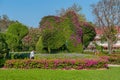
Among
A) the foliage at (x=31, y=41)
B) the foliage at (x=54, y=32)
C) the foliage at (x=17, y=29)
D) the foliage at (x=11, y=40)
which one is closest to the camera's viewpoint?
the foliage at (x=11, y=40)

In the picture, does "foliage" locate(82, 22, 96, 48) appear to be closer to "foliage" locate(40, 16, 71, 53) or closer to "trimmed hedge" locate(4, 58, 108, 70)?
"foliage" locate(40, 16, 71, 53)

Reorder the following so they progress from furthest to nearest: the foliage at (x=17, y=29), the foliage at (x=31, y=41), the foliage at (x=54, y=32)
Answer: the foliage at (x=31, y=41) → the foliage at (x=17, y=29) → the foliage at (x=54, y=32)

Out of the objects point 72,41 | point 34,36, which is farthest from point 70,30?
point 34,36

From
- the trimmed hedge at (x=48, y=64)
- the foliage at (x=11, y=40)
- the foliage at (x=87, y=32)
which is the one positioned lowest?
the trimmed hedge at (x=48, y=64)

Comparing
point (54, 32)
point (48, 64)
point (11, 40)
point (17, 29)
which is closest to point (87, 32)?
point (54, 32)

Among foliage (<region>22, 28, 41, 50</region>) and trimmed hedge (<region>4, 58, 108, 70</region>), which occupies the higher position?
foliage (<region>22, 28, 41, 50</region>)

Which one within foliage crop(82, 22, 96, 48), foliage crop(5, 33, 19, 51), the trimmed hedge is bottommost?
the trimmed hedge

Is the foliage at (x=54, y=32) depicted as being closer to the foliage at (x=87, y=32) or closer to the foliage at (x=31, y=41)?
the foliage at (x=87, y=32)

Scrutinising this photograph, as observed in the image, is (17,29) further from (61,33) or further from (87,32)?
(87,32)

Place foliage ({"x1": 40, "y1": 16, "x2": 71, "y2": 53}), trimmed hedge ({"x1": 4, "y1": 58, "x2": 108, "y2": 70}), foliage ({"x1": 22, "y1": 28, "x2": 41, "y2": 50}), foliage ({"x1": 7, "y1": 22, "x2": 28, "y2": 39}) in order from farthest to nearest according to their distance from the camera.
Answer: foliage ({"x1": 22, "y1": 28, "x2": 41, "y2": 50}) < foliage ({"x1": 7, "y1": 22, "x2": 28, "y2": 39}) < foliage ({"x1": 40, "y1": 16, "x2": 71, "y2": 53}) < trimmed hedge ({"x1": 4, "y1": 58, "x2": 108, "y2": 70})

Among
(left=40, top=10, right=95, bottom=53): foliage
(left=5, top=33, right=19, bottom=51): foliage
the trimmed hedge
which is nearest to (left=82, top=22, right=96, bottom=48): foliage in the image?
(left=40, top=10, right=95, bottom=53): foliage

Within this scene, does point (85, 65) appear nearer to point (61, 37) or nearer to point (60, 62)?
point (60, 62)

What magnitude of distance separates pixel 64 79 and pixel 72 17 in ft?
52.3

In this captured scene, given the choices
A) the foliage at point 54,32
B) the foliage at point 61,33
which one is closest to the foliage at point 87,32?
the foliage at point 61,33
